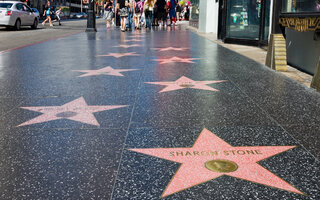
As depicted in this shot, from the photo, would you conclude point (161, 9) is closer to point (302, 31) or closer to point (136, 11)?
point (136, 11)

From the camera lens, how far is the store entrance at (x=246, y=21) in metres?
10.5

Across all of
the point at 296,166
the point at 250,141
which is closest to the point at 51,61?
the point at 250,141

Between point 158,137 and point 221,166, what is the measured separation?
2.37 ft

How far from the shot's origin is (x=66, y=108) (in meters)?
3.89

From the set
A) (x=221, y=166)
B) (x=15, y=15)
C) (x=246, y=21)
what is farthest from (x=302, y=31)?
(x=15, y=15)

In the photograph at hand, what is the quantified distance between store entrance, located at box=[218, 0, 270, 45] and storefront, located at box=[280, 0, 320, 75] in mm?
3166

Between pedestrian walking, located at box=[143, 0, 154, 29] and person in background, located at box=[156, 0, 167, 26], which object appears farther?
person in background, located at box=[156, 0, 167, 26]

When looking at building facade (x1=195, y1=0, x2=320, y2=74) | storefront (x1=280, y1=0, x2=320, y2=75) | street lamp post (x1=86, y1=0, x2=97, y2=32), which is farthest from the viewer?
street lamp post (x1=86, y1=0, x2=97, y2=32)

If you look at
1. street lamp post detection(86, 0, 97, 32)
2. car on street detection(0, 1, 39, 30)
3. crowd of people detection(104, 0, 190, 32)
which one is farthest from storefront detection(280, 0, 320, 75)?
car on street detection(0, 1, 39, 30)

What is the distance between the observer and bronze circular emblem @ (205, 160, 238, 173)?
232cm

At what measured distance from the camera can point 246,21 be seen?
11609mm

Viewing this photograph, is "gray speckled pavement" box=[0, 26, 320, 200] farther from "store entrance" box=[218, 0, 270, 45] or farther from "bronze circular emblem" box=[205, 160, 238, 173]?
"store entrance" box=[218, 0, 270, 45]

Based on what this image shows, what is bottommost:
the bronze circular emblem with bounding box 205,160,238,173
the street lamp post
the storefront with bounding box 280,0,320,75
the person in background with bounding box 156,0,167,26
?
the bronze circular emblem with bounding box 205,160,238,173

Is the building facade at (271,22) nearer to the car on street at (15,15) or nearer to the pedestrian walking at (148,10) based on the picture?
the pedestrian walking at (148,10)
